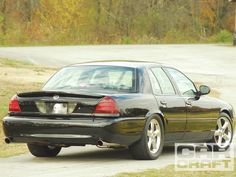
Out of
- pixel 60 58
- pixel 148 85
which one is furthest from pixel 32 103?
Result: pixel 60 58

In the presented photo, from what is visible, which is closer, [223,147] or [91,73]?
[91,73]

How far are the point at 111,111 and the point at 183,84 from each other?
7.39 feet

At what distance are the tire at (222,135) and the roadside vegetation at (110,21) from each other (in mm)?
43244

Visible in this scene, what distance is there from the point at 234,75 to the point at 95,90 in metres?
21.7

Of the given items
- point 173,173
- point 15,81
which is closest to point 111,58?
point 15,81

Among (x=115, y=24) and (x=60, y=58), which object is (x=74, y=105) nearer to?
(x=60, y=58)

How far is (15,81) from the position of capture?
77.4ft

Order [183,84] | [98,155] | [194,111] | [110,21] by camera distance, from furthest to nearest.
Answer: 1. [110,21]
2. [183,84]
3. [194,111]
4. [98,155]

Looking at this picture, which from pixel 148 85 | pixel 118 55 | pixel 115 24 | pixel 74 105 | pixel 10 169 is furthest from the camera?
pixel 115 24

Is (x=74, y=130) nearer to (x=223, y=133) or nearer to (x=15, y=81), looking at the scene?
(x=223, y=133)

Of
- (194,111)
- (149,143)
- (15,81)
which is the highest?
(194,111)

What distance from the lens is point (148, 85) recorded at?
38.3ft

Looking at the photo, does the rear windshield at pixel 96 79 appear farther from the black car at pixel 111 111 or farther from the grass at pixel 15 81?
the grass at pixel 15 81

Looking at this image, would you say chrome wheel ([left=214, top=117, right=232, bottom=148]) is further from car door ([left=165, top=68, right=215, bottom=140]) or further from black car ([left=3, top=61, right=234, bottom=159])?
black car ([left=3, top=61, right=234, bottom=159])
